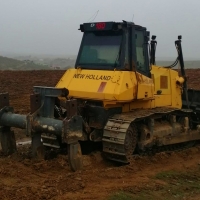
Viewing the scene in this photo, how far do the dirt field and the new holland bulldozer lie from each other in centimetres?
32

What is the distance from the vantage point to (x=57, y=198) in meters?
6.34

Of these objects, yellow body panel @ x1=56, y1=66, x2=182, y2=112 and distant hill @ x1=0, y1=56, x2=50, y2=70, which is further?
distant hill @ x1=0, y1=56, x2=50, y2=70

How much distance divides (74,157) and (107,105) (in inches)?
55.6

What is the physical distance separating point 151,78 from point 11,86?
14607mm

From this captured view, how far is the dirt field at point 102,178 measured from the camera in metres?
6.64

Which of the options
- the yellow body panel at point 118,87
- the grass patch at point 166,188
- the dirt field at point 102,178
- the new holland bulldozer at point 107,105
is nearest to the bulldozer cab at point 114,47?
the new holland bulldozer at point 107,105

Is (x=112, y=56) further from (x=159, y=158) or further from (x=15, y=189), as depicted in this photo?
(x=15, y=189)

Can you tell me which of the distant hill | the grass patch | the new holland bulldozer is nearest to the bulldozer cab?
the new holland bulldozer

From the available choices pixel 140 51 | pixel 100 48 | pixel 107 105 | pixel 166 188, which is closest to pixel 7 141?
pixel 107 105

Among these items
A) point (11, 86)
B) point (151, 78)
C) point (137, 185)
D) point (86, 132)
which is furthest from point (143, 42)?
point (11, 86)

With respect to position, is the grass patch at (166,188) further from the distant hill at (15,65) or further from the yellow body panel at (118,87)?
the distant hill at (15,65)

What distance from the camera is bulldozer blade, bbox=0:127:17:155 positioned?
911cm

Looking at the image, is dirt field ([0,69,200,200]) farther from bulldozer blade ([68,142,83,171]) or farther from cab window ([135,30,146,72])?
cab window ([135,30,146,72])

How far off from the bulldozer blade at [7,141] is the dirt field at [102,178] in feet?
0.53
